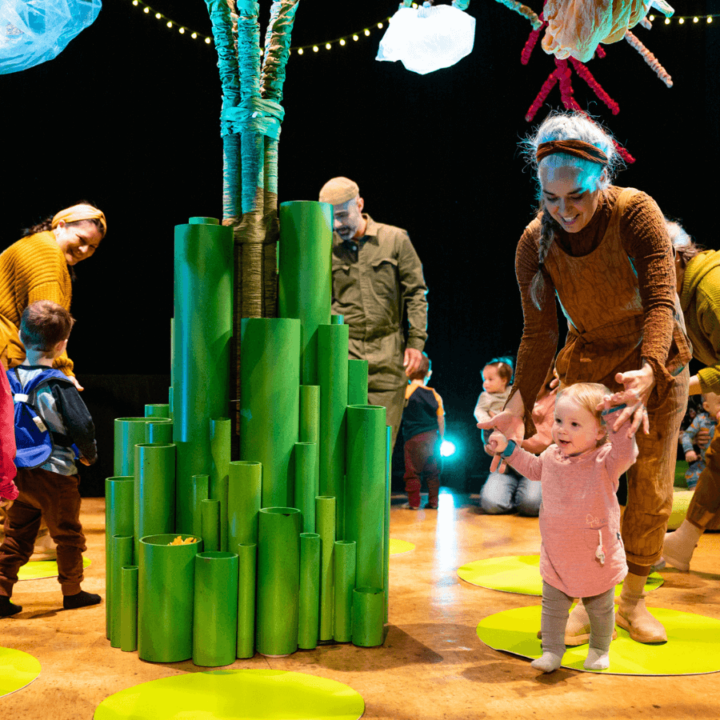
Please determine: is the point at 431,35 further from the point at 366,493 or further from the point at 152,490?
the point at 152,490

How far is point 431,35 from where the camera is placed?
350 cm

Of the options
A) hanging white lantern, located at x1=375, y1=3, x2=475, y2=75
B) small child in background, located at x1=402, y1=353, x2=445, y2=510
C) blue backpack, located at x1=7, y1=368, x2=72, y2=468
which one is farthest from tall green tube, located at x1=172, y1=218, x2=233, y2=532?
small child in background, located at x1=402, y1=353, x2=445, y2=510

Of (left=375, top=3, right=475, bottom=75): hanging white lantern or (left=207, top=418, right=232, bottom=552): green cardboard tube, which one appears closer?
(left=207, top=418, right=232, bottom=552): green cardboard tube

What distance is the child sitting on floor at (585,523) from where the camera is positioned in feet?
6.70

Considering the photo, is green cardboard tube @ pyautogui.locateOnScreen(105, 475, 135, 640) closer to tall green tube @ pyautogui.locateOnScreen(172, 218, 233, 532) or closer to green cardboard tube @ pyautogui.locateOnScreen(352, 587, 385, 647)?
tall green tube @ pyautogui.locateOnScreen(172, 218, 233, 532)

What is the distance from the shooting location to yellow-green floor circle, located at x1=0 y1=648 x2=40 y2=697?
1.93 m

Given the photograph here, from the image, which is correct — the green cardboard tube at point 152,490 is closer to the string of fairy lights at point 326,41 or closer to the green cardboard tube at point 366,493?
the green cardboard tube at point 366,493

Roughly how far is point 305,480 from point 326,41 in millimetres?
4076

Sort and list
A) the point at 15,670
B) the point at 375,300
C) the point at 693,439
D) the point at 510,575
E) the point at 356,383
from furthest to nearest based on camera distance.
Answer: the point at 693,439
the point at 375,300
the point at 510,575
the point at 356,383
the point at 15,670

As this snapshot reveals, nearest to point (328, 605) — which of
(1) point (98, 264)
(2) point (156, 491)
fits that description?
(2) point (156, 491)

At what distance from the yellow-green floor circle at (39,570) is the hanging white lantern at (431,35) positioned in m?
2.53

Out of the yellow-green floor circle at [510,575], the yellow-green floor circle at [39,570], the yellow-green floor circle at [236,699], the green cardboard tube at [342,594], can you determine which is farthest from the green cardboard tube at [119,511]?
the yellow-green floor circle at [510,575]

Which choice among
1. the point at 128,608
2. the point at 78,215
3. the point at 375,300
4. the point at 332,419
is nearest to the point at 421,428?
the point at 375,300

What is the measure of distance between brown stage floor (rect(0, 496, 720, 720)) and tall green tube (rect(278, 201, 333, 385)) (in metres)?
0.81
